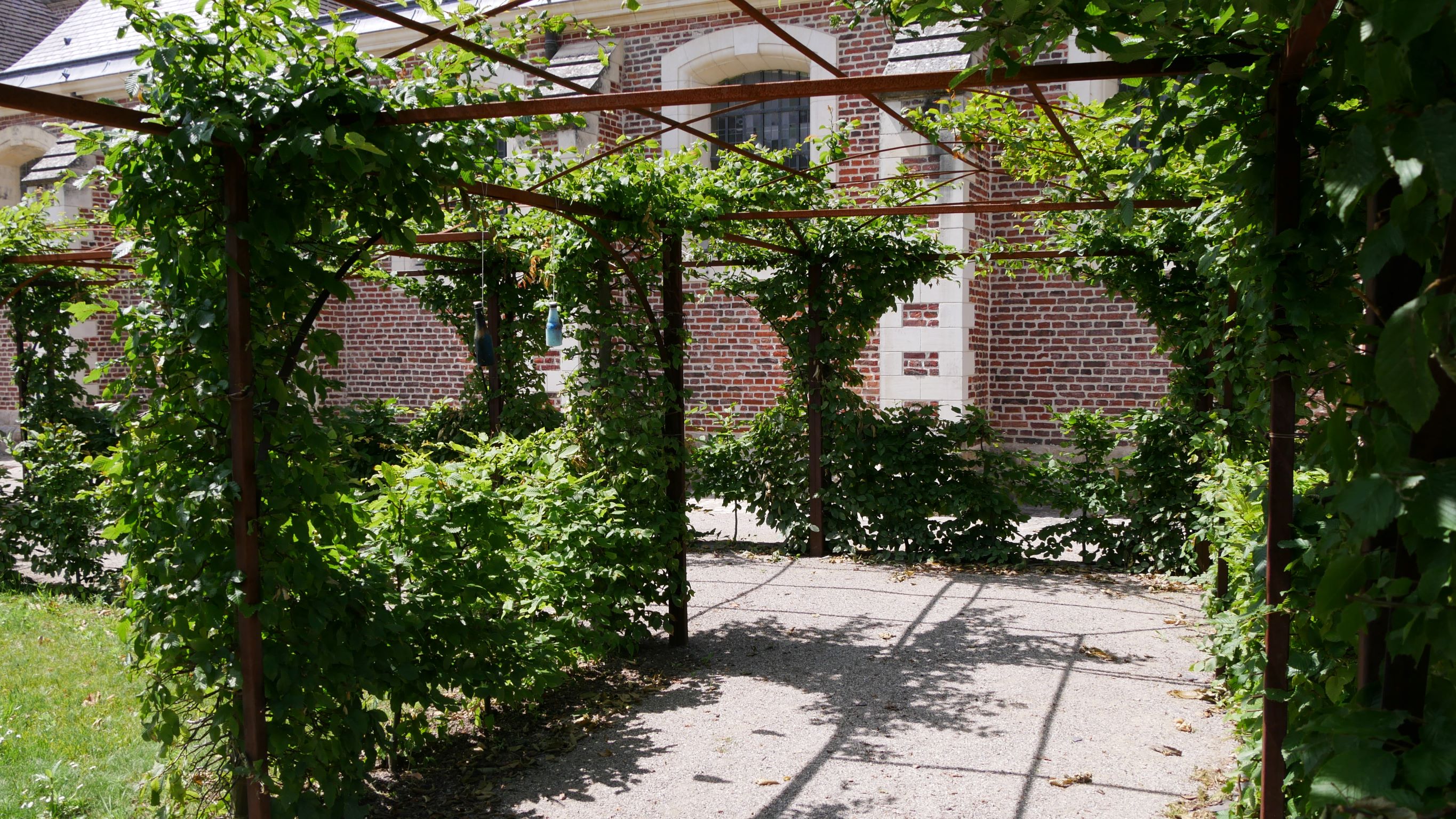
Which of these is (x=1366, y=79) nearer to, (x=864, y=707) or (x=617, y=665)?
(x=864, y=707)

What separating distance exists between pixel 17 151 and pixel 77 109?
1705cm

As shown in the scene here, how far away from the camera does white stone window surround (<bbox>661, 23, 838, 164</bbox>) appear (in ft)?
37.8

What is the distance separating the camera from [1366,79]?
132 centimetres

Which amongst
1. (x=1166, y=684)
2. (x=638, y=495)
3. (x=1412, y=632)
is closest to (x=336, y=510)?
(x=638, y=495)

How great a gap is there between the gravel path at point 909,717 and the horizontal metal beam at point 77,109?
2.53 m

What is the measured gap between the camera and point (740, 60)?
39.9 feet

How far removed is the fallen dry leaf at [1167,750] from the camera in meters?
4.24

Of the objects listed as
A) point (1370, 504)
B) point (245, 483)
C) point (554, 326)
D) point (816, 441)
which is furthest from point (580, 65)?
point (1370, 504)

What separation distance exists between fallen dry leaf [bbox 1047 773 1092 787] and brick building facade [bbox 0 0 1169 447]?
600 centimetres

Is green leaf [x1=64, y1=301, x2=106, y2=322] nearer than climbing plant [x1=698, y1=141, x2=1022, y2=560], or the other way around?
green leaf [x1=64, y1=301, x2=106, y2=322]

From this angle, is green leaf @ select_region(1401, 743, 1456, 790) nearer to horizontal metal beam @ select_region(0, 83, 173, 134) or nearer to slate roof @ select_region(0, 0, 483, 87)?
horizontal metal beam @ select_region(0, 83, 173, 134)

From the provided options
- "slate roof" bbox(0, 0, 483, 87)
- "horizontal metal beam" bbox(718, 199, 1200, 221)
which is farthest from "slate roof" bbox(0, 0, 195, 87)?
"horizontal metal beam" bbox(718, 199, 1200, 221)

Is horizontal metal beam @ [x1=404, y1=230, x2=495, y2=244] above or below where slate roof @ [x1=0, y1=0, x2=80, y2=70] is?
below

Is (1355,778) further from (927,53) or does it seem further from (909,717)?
(927,53)
